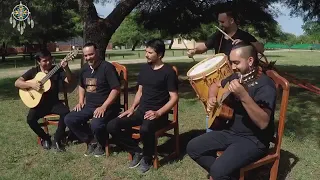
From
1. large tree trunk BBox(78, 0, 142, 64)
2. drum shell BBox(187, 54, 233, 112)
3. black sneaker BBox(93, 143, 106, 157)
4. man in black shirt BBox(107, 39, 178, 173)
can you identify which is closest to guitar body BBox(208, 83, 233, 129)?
drum shell BBox(187, 54, 233, 112)

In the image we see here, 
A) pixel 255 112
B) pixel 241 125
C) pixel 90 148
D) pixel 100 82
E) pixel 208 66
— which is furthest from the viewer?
pixel 90 148

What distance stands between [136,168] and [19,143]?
2078mm

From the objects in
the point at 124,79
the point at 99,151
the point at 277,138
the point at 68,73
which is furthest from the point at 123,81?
the point at 277,138

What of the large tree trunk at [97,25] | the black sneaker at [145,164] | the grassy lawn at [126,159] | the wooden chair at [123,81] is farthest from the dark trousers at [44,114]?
the large tree trunk at [97,25]

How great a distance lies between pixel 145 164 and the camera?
432cm

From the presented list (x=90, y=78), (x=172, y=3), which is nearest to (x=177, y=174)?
(x=90, y=78)

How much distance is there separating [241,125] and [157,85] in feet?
4.21

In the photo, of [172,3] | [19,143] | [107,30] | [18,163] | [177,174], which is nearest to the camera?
[177,174]

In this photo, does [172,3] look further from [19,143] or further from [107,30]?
[19,143]

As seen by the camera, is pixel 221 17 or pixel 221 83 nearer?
pixel 221 83

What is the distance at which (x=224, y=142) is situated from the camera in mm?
3461

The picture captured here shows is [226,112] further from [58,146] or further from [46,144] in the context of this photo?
[46,144]

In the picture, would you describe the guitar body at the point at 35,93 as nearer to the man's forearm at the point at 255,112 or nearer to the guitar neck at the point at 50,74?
the guitar neck at the point at 50,74

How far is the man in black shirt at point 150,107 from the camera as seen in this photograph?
425 cm
